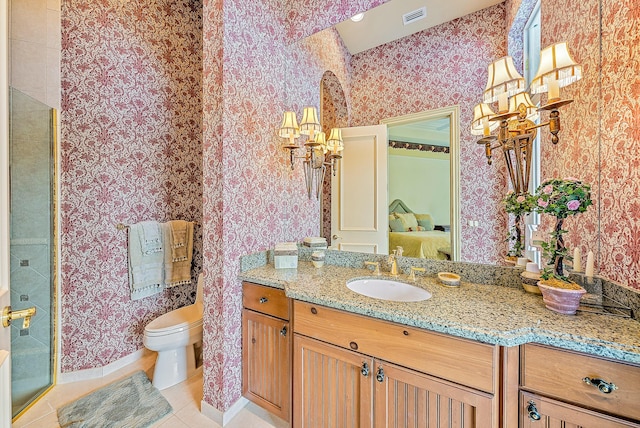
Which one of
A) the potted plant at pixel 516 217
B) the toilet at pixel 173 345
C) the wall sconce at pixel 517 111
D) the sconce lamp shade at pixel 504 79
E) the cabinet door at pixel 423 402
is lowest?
the toilet at pixel 173 345

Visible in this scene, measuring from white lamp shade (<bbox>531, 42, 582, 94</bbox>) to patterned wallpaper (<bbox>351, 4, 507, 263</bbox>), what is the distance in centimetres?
39

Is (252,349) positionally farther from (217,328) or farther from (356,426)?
(356,426)

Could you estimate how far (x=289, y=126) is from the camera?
1.80 meters

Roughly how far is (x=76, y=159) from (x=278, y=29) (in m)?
1.80

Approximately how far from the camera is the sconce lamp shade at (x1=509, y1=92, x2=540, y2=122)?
1.17 m

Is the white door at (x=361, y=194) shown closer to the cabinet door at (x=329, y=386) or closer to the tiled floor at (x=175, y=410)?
the cabinet door at (x=329, y=386)

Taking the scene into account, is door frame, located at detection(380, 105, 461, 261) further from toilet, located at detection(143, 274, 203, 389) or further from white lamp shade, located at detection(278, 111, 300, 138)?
toilet, located at detection(143, 274, 203, 389)

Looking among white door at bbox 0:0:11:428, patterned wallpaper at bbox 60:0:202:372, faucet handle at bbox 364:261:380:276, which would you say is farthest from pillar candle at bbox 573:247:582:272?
patterned wallpaper at bbox 60:0:202:372

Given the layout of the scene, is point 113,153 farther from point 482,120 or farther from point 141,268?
point 482,120

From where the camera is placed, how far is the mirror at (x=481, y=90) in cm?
107

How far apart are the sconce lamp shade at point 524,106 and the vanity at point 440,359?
0.84 m

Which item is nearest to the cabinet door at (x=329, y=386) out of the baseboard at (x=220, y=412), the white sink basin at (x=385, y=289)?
the white sink basin at (x=385, y=289)

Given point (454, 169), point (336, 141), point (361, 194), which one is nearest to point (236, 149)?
point (336, 141)

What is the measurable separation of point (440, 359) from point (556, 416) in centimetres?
36
